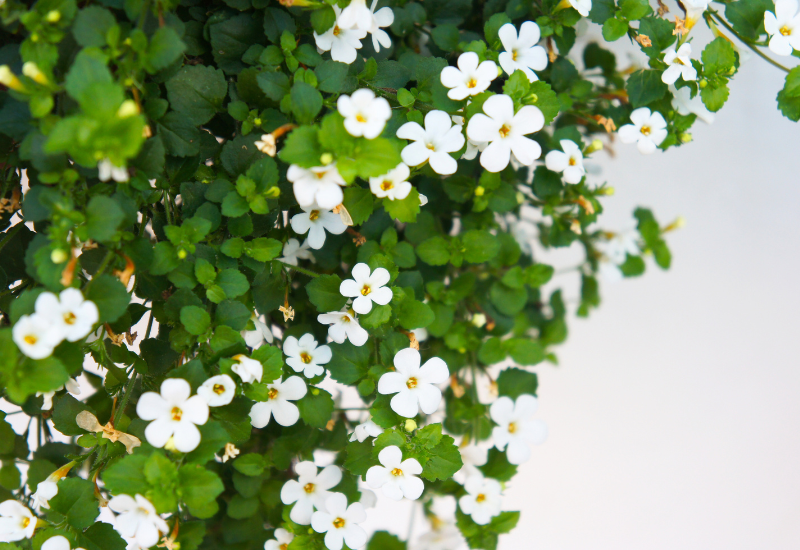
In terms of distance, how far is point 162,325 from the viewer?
2.40 feet

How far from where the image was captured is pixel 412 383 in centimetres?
70

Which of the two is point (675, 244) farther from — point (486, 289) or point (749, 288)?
point (486, 289)

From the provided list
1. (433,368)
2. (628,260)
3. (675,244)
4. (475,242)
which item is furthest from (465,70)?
(675,244)

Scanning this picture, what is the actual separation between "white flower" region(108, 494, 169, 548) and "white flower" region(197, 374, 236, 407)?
116mm

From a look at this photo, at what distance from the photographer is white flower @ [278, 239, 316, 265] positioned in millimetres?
776

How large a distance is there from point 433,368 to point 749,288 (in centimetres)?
105

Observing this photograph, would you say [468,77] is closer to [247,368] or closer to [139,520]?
[247,368]

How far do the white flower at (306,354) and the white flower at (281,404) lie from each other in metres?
0.02

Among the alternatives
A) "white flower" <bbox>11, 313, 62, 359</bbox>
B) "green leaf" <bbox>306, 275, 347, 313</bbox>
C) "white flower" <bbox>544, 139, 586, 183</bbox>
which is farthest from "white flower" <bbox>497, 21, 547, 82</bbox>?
"white flower" <bbox>11, 313, 62, 359</bbox>

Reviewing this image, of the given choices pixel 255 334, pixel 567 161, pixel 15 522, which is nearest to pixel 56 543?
pixel 15 522

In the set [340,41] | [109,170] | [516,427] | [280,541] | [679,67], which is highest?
[679,67]

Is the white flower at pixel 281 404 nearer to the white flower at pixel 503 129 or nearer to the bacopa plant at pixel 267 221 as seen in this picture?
the bacopa plant at pixel 267 221

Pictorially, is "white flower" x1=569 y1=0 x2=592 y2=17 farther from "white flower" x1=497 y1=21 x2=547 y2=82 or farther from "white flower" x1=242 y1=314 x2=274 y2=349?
"white flower" x1=242 y1=314 x2=274 y2=349

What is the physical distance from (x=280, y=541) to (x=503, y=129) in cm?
64
